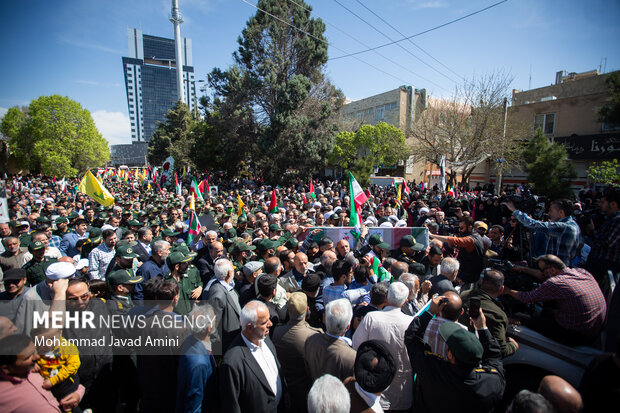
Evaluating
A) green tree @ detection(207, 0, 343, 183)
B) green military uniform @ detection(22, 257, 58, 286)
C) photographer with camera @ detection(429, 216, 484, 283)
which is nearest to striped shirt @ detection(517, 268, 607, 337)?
photographer with camera @ detection(429, 216, 484, 283)

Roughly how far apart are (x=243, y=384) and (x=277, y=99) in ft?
95.9

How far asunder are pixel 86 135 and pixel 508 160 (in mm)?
43216

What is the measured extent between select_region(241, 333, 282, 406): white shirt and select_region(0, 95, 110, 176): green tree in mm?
40881

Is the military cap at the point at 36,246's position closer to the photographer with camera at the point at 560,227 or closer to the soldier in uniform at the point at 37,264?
the soldier in uniform at the point at 37,264

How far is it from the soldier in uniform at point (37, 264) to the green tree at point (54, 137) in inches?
1448

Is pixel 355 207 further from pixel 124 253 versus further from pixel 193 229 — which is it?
pixel 124 253

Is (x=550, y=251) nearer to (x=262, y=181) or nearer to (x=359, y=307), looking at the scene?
(x=359, y=307)

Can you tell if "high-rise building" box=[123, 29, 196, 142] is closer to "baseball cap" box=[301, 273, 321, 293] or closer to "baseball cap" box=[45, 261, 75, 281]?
"baseball cap" box=[45, 261, 75, 281]

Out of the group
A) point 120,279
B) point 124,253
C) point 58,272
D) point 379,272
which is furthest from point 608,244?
point 58,272

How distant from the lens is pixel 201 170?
121 ft

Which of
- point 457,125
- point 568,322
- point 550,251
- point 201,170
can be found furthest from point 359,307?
point 201,170

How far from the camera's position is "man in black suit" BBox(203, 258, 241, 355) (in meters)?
3.22

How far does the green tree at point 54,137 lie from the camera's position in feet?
109

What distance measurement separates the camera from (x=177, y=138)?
46250 mm
